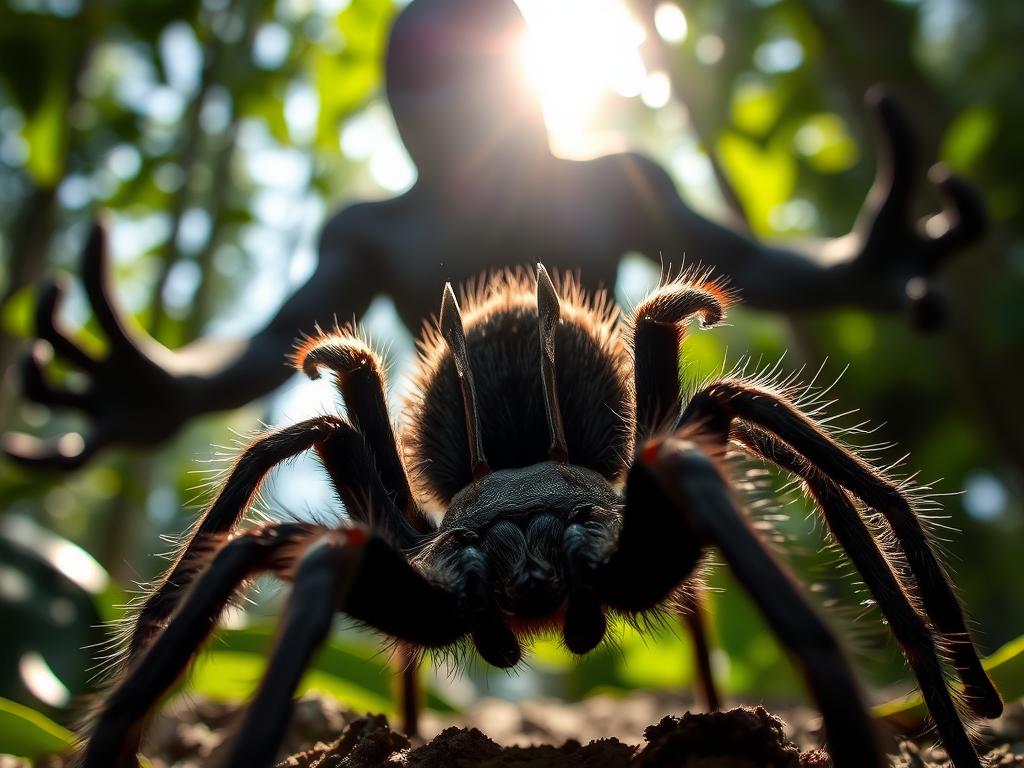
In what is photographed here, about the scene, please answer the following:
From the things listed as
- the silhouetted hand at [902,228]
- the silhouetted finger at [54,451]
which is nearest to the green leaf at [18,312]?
the silhouetted finger at [54,451]

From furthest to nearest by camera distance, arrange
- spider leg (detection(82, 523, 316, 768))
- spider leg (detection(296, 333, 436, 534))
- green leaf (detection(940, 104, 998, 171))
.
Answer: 1. green leaf (detection(940, 104, 998, 171))
2. spider leg (detection(296, 333, 436, 534))
3. spider leg (detection(82, 523, 316, 768))

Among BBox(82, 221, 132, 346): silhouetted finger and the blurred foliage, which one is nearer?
BBox(82, 221, 132, 346): silhouetted finger

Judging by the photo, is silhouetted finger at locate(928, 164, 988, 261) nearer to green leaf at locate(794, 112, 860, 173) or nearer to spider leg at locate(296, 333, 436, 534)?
spider leg at locate(296, 333, 436, 534)

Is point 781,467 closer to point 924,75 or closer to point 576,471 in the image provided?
point 576,471

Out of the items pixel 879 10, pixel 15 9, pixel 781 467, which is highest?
pixel 15 9

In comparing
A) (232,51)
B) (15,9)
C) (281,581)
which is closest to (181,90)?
(232,51)

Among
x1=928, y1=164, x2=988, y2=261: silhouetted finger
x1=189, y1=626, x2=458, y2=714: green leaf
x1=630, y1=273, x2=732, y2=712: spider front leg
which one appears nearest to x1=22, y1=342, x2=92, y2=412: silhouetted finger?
x1=189, y1=626, x2=458, y2=714: green leaf

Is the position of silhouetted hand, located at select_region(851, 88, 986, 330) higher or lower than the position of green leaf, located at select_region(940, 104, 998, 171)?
higher
